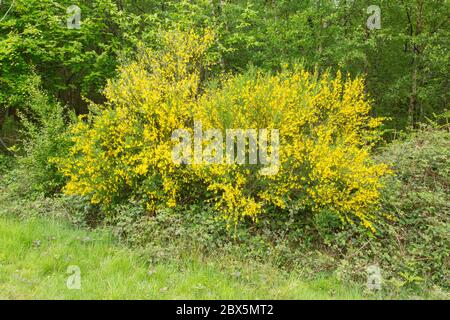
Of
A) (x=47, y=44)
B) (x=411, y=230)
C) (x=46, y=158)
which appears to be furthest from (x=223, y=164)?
(x=47, y=44)

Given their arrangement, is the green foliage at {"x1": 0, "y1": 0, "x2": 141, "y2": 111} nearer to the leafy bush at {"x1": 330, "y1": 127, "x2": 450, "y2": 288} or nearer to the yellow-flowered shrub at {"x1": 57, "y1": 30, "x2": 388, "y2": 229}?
the yellow-flowered shrub at {"x1": 57, "y1": 30, "x2": 388, "y2": 229}

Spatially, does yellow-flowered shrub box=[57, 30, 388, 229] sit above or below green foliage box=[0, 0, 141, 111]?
below

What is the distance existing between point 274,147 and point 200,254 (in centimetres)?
186

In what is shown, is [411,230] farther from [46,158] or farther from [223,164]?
[46,158]

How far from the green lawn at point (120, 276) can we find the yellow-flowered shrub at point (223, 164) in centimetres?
105

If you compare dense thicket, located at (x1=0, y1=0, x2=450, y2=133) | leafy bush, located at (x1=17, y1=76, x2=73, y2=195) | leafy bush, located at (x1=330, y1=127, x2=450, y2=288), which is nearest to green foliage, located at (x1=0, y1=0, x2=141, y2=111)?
dense thicket, located at (x1=0, y1=0, x2=450, y2=133)

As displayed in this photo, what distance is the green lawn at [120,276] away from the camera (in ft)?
13.4

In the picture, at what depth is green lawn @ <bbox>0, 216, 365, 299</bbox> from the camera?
13.4ft

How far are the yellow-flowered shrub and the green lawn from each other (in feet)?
3.44

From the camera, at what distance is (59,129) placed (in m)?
7.96

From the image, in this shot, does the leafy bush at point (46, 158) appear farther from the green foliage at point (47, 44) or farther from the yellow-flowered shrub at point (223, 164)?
the green foliage at point (47, 44)
